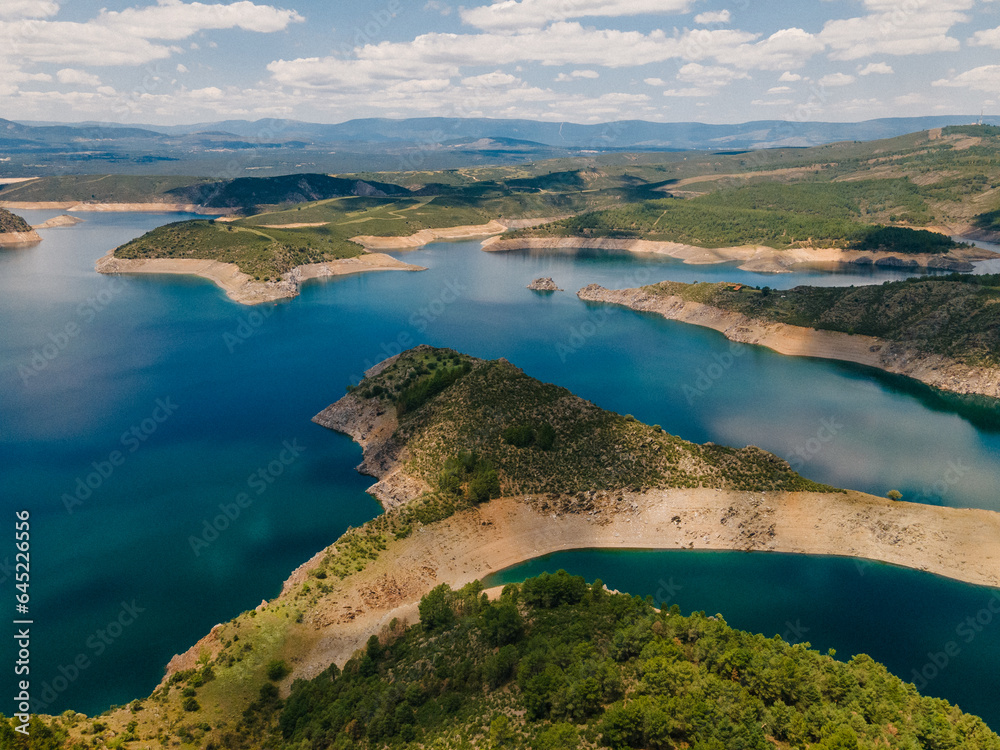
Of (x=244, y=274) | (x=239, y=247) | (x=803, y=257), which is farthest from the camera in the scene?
(x=803, y=257)

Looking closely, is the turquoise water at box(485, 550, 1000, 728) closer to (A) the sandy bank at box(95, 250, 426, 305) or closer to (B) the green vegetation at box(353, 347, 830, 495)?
(B) the green vegetation at box(353, 347, 830, 495)

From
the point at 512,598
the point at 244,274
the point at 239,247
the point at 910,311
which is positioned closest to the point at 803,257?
the point at 910,311

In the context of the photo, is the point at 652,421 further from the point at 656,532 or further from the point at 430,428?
the point at 430,428

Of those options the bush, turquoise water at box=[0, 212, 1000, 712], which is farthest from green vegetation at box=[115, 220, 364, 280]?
the bush

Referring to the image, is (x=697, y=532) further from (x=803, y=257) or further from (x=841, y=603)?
(x=803, y=257)

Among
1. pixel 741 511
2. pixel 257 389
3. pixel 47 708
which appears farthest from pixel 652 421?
pixel 47 708

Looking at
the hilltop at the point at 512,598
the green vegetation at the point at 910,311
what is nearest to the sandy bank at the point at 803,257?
the green vegetation at the point at 910,311

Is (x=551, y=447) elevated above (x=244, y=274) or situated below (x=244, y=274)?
below

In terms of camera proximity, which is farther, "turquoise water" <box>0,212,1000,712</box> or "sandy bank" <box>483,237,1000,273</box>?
"sandy bank" <box>483,237,1000,273</box>
